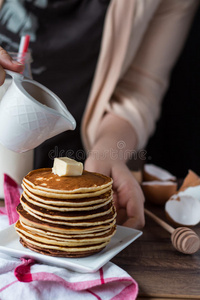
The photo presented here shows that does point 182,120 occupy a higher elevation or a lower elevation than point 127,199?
lower

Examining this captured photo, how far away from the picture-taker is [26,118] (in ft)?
2.30

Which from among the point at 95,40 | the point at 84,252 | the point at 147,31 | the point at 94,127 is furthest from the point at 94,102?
the point at 84,252

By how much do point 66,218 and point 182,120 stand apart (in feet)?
4.41

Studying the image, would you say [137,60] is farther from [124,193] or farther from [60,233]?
[60,233]

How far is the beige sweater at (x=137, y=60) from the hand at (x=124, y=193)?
17.8 inches

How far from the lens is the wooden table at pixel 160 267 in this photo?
2.09ft

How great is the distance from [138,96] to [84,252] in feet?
3.01

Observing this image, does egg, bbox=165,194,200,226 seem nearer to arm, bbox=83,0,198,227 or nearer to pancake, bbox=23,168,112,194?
pancake, bbox=23,168,112,194

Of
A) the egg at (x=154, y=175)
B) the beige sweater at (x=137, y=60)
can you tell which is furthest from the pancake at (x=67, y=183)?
the beige sweater at (x=137, y=60)

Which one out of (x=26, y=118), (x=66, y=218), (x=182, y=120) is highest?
(x=26, y=118)

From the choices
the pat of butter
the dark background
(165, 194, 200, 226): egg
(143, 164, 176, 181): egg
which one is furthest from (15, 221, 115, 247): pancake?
the dark background

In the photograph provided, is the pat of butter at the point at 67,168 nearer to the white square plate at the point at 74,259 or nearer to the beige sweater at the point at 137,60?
the white square plate at the point at 74,259

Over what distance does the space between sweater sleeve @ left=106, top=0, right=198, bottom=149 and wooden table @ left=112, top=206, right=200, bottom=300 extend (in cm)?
71

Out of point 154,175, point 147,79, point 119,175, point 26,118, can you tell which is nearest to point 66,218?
point 26,118
